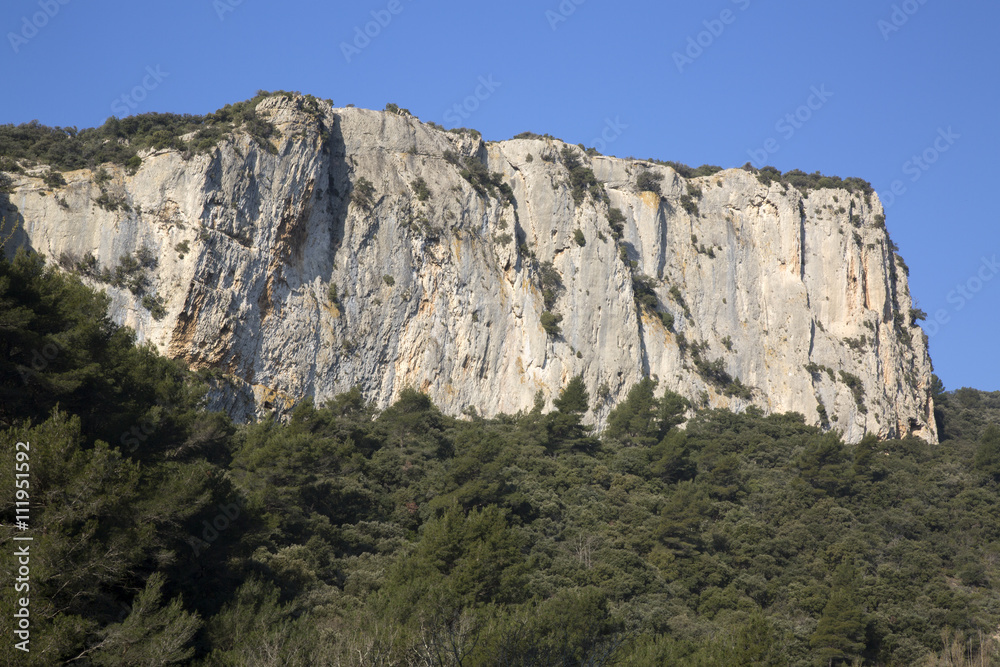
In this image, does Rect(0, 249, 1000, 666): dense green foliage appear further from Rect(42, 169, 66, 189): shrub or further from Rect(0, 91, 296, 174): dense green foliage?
Rect(0, 91, 296, 174): dense green foliage

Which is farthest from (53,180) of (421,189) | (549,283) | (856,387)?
(856,387)

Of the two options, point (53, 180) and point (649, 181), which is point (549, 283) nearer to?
point (649, 181)

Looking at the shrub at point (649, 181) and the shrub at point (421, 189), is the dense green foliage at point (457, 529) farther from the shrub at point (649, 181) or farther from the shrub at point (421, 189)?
the shrub at point (649, 181)

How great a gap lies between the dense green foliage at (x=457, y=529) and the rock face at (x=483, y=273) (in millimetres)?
3374

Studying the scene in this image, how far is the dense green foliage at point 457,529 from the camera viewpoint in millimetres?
17094

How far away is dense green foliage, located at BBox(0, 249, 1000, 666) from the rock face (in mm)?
3374

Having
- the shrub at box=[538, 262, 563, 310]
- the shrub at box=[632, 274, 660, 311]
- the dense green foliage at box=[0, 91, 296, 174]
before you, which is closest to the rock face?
the shrub at box=[538, 262, 563, 310]

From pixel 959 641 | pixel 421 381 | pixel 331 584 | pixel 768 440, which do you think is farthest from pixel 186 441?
pixel 768 440

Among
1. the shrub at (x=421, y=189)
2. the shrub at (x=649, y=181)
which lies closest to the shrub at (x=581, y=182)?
the shrub at (x=649, y=181)

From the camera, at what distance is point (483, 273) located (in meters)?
52.5

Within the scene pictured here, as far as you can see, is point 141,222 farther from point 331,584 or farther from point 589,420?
point 589,420

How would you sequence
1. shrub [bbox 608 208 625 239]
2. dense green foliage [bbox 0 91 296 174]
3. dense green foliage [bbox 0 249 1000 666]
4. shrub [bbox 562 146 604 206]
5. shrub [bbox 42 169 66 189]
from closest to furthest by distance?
dense green foliage [bbox 0 249 1000 666]
shrub [bbox 42 169 66 189]
dense green foliage [bbox 0 91 296 174]
shrub [bbox 562 146 604 206]
shrub [bbox 608 208 625 239]

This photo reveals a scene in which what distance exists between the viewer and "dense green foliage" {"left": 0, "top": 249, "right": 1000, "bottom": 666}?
673 inches

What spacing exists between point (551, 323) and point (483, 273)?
475 centimetres
